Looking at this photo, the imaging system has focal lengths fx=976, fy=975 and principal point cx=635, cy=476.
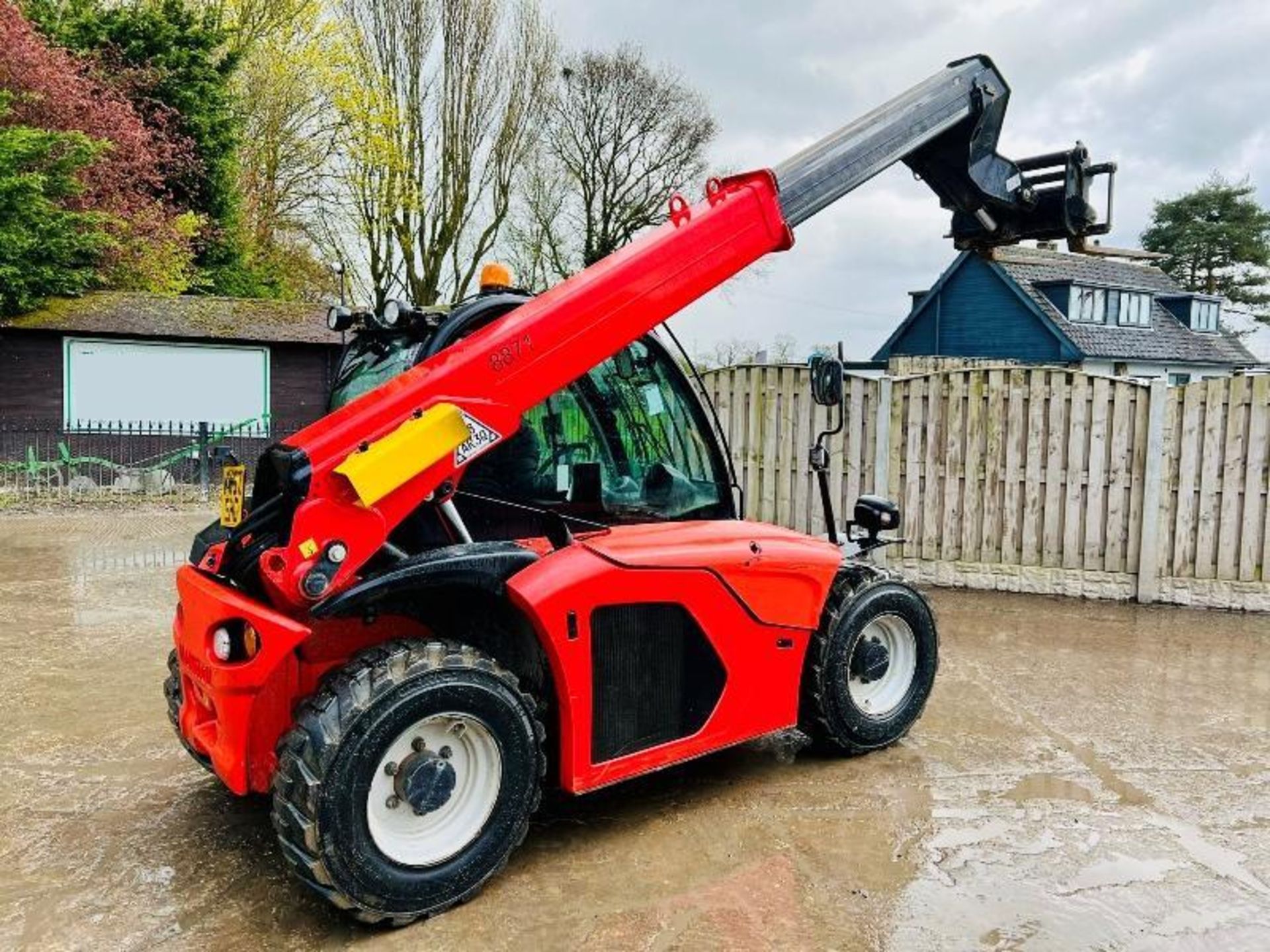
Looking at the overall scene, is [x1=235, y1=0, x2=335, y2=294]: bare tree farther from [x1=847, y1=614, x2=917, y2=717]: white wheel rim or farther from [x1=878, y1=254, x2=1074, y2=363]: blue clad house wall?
[x1=847, y1=614, x2=917, y2=717]: white wheel rim

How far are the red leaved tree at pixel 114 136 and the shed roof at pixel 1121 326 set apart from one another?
23.4 metres

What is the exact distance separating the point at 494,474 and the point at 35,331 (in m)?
17.3

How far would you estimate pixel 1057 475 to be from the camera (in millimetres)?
8625

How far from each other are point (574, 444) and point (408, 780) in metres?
1.44

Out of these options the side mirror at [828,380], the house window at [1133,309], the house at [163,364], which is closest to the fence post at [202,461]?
the house at [163,364]

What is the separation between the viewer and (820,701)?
14.3 ft

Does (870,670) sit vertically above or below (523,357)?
below

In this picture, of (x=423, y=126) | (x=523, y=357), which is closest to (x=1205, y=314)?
(x=423, y=126)

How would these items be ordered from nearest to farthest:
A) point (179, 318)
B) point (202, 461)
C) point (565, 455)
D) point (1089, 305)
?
point (565, 455) → point (202, 461) → point (179, 318) → point (1089, 305)

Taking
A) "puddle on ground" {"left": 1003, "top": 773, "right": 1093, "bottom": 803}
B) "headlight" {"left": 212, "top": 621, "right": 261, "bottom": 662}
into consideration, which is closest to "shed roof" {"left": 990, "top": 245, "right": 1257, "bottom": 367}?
"puddle on ground" {"left": 1003, "top": 773, "right": 1093, "bottom": 803}

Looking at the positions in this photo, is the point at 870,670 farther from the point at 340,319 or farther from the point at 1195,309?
the point at 1195,309

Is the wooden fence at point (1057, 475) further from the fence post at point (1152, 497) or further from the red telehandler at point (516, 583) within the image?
the red telehandler at point (516, 583)

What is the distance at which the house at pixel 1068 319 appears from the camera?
31250mm

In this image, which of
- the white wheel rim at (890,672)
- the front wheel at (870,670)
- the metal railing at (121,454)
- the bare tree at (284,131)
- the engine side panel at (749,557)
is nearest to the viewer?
the engine side panel at (749,557)
